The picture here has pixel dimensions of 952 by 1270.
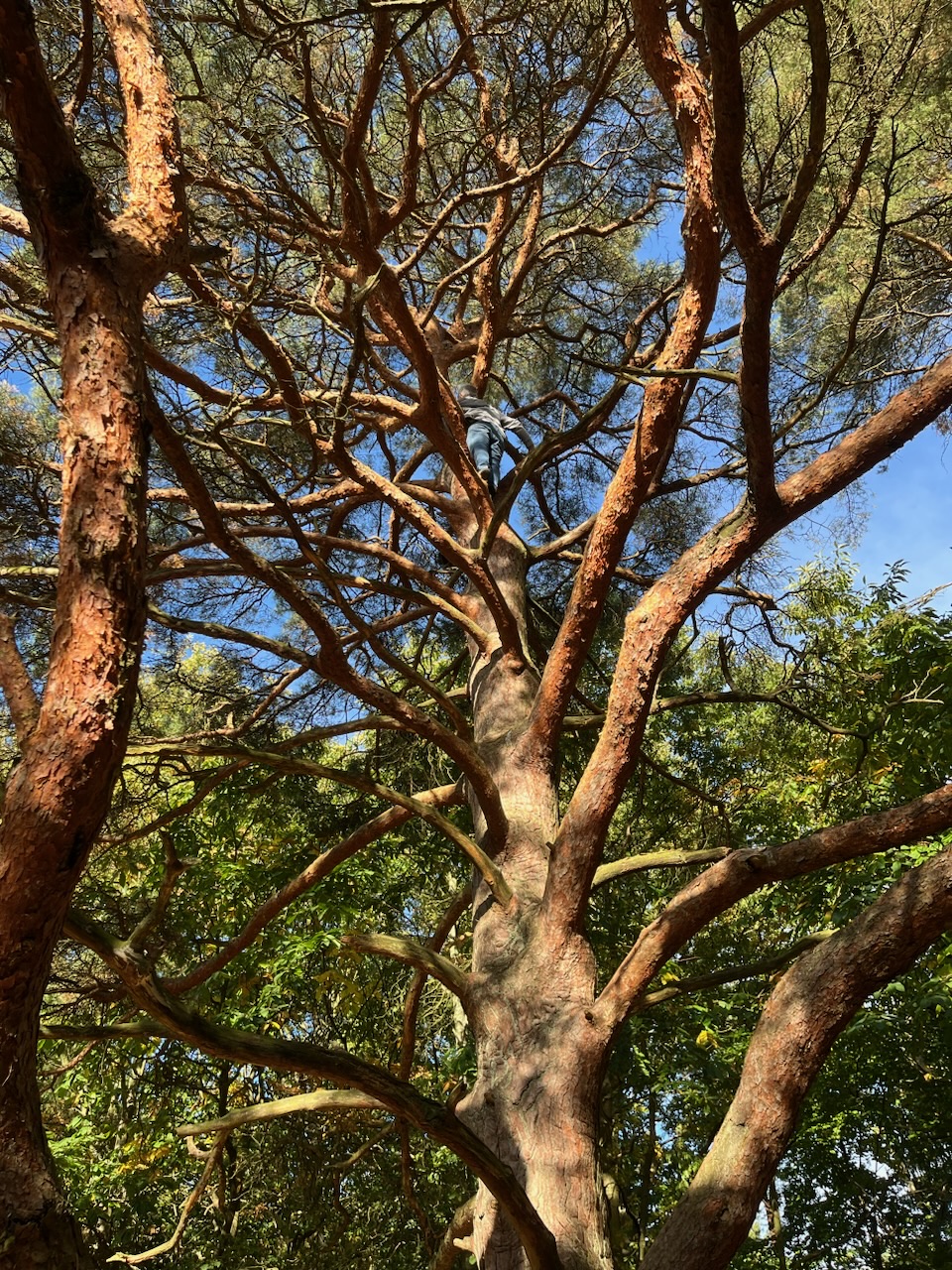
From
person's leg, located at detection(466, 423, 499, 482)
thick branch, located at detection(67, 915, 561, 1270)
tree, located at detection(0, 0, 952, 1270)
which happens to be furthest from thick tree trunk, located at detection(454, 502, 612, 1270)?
person's leg, located at detection(466, 423, 499, 482)

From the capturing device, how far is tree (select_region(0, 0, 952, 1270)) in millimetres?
2193

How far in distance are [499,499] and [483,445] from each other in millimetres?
560

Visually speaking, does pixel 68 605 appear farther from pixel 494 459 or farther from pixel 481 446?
pixel 494 459

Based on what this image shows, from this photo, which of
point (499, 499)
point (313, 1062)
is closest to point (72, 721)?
point (313, 1062)

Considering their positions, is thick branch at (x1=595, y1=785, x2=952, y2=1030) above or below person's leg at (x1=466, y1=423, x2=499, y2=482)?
below

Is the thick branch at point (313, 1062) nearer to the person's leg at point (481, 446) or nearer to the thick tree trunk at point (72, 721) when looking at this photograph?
the thick tree trunk at point (72, 721)

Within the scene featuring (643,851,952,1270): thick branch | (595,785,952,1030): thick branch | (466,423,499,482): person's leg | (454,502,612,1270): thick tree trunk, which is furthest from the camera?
(466,423,499,482): person's leg

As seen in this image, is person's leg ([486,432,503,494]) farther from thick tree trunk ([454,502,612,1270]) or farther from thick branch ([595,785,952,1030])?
thick branch ([595,785,952,1030])

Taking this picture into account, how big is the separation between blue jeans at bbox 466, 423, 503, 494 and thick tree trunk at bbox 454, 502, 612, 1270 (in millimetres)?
1903

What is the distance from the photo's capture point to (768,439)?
2.84 m

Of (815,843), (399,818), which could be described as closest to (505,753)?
(399,818)

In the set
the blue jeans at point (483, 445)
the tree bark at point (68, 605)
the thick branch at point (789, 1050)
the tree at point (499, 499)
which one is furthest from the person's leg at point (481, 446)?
the thick branch at point (789, 1050)

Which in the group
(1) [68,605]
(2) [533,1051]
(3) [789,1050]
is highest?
(1) [68,605]

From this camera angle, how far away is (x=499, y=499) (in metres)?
4.92
